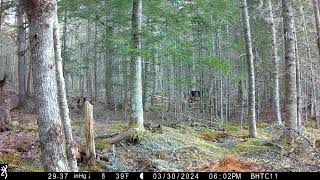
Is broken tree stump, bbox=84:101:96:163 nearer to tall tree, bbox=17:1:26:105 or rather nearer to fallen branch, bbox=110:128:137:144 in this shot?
fallen branch, bbox=110:128:137:144

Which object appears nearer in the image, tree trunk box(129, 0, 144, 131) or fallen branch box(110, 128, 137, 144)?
fallen branch box(110, 128, 137, 144)

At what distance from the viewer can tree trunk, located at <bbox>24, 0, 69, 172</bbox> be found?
680 cm

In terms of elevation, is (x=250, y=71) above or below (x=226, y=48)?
below

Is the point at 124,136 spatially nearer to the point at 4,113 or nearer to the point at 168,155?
the point at 168,155

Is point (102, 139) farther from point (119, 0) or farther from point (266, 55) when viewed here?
point (266, 55)

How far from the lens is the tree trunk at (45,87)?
22.3 ft

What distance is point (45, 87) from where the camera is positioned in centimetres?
687

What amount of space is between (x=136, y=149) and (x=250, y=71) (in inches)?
274

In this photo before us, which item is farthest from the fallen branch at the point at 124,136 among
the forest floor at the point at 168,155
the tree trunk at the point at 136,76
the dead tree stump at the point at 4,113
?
the dead tree stump at the point at 4,113

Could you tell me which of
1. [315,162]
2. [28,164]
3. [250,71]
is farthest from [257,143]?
[28,164]

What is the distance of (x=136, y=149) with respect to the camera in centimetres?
1145

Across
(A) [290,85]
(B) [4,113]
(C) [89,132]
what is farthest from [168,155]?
(B) [4,113]
